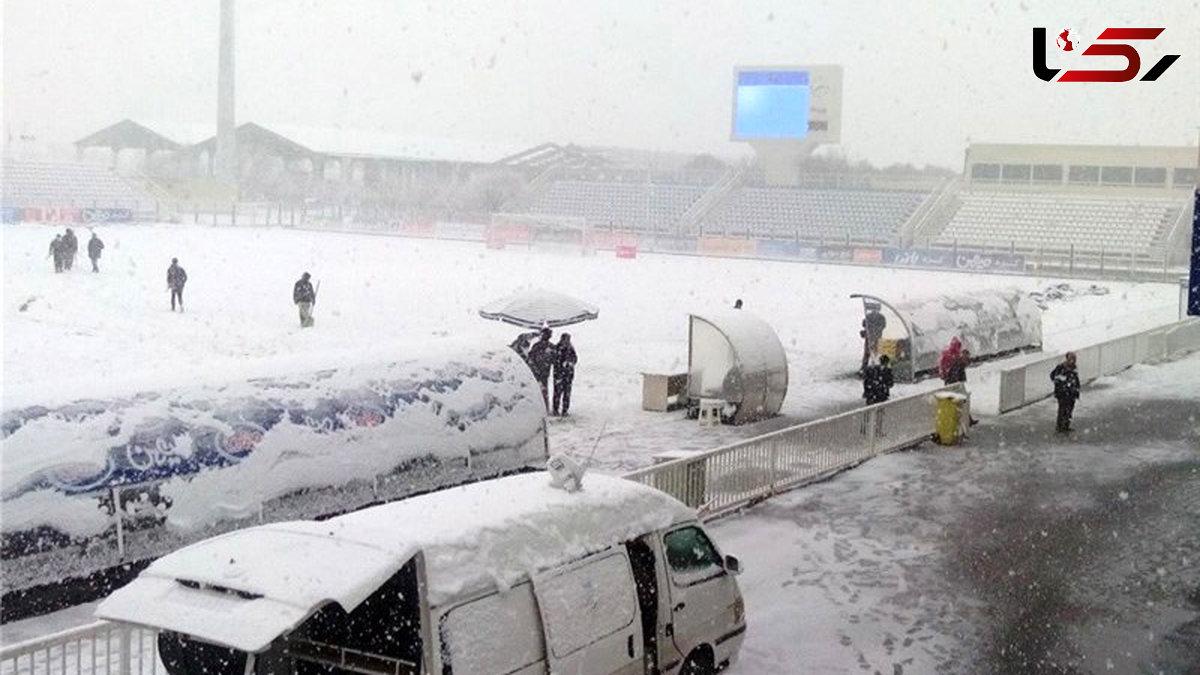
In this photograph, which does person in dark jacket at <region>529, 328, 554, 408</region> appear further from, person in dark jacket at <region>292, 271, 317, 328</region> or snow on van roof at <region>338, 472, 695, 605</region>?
snow on van roof at <region>338, 472, 695, 605</region>

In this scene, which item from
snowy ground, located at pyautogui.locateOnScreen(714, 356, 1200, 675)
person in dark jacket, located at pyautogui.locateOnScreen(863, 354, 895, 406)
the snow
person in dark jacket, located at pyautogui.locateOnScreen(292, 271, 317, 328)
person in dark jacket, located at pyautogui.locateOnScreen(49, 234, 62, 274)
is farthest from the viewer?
person in dark jacket, located at pyautogui.locateOnScreen(49, 234, 62, 274)

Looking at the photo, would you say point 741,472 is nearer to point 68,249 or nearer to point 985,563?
point 985,563

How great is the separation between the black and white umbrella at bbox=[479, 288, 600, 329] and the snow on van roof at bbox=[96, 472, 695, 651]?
1346 cm

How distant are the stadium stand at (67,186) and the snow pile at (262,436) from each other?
6436 cm

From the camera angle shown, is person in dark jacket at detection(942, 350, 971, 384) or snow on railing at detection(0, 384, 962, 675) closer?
snow on railing at detection(0, 384, 962, 675)

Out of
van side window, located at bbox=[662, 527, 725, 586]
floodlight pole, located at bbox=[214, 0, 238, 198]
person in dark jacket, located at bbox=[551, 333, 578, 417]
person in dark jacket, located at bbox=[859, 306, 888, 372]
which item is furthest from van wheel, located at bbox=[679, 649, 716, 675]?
floodlight pole, located at bbox=[214, 0, 238, 198]

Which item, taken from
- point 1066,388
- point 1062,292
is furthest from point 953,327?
point 1062,292

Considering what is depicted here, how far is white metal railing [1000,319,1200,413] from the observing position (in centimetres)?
2188

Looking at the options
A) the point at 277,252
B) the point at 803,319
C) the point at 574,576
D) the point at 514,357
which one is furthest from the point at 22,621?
the point at 277,252

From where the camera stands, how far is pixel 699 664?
8180mm

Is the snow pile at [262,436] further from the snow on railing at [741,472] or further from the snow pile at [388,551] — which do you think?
the snow pile at [388,551]

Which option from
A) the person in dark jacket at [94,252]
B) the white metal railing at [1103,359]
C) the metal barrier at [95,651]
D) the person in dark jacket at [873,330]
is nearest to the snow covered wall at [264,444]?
the metal barrier at [95,651]

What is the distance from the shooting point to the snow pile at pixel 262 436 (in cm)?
1019

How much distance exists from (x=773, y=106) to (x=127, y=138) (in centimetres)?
5075
